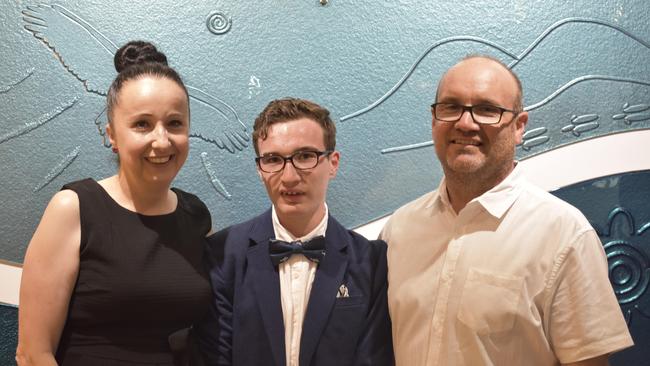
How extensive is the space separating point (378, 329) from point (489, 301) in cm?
43

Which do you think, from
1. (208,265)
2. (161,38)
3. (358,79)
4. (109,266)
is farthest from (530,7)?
(109,266)

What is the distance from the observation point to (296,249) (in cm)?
219

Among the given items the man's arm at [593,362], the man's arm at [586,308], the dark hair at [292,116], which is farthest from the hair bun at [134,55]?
the man's arm at [593,362]

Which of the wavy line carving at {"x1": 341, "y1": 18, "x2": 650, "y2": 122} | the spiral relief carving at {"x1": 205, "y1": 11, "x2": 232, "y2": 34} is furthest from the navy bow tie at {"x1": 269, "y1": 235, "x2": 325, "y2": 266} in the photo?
the spiral relief carving at {"x1": 205, "y1": 11, "x2": 232, "y2": 34}

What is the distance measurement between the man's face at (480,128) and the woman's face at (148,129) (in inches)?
38.8

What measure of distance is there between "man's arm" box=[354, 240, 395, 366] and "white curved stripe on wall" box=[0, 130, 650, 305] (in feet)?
2.09

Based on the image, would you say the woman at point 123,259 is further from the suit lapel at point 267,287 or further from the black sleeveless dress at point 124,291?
the suit lapel at point 267,287

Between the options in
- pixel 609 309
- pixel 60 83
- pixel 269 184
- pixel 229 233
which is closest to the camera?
pixel 609 309

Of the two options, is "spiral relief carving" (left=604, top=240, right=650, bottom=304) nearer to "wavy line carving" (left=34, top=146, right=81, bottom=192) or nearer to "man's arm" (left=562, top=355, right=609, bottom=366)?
"man's arm" (left=562, top=355, right=609, bottom=366)

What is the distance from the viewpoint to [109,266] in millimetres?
2023

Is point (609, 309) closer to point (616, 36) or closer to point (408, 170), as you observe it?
point (408, 170)

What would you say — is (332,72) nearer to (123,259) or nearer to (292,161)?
(292,161)

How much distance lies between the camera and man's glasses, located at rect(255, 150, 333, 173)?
219 cm

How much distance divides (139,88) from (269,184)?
1.90 ft
